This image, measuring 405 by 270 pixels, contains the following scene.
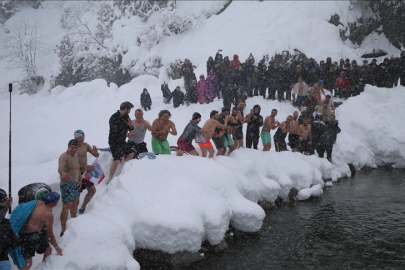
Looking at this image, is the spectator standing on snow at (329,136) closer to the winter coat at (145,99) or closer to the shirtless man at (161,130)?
the shirtless man at (161,130)

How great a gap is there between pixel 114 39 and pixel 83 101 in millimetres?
10270

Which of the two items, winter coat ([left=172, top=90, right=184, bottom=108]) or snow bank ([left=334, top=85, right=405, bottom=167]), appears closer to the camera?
snow bank ([left=334, top=85, right=405, bottom=167])

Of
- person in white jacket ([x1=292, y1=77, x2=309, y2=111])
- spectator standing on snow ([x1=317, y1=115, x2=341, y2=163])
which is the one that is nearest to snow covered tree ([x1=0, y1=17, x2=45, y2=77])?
person in white jacket ([x1=292, y1=77, x2=309, y2=111])

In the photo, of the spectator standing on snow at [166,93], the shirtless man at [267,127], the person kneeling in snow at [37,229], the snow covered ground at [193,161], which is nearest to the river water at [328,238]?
the snow covered ground at [193,161]

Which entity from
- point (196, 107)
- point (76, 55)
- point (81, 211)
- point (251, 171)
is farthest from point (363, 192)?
point (76, 55)

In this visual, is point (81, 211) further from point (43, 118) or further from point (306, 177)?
point (43, 118)

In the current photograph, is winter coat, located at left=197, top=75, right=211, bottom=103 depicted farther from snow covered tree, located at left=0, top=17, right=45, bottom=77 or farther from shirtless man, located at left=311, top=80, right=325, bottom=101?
snow covered tree, located at left=0, top=17, right=45, bottom=77

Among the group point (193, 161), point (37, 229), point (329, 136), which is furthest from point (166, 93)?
point (37, 229)

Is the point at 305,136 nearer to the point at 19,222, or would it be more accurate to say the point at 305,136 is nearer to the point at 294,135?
the point at 294,135

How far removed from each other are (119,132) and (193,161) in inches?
64.4

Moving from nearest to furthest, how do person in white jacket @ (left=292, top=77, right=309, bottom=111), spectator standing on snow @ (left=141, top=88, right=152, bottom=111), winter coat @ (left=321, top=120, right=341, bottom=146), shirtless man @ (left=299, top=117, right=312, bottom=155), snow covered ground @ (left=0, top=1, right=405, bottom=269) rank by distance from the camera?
snow covered ground @ (left=0, top=1, right=405, bottom=269), shirtless man @ (left=299, top=117, right=312, bottom=155), winter coat @ (left=321, top=120, right=341, bottom=146), person in white jacket @ (left=292, top=77, right=309, bottom=111), spectator standing on snow @ (left=141, top=88, right=152, bottom=111)

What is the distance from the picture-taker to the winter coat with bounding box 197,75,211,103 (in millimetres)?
13898

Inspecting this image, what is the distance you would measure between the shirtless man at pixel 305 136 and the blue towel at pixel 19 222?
7970 mm

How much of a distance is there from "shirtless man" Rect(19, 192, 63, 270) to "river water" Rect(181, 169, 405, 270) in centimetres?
227
